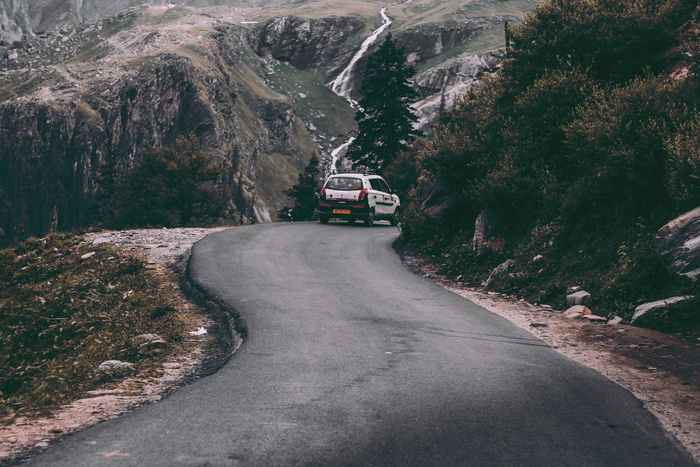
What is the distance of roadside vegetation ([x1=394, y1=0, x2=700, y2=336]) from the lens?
402 inches

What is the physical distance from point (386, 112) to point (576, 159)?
29.8 m

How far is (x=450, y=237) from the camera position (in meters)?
16.7

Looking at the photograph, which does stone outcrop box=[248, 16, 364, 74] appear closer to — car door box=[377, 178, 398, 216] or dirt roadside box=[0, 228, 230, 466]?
car door box=[377, 178, 398, 216]

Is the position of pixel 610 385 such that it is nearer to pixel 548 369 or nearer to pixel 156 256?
pixel 548 369

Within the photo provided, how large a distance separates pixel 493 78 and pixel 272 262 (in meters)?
9.70

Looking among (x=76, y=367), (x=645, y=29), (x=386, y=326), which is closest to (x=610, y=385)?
(x=386, y=326)

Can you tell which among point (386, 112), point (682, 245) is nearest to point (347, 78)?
point (386, 112)

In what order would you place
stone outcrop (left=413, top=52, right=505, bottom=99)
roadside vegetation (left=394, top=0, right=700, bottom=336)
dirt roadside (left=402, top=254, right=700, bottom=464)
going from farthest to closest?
stone outcrop (left=413, top=52, right=505, bottom=99) → roadside vegetation (left=394, top=0, right=700, bottom=336) → dirt roadside (left=402, top=254, right=700, bottom=464)

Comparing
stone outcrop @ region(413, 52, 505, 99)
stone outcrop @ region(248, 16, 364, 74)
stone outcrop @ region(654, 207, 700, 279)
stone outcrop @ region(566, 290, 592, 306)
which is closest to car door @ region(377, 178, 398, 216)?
stone outcrop @ region(566, 290, 592, 306)

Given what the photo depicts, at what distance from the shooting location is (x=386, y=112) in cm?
4225

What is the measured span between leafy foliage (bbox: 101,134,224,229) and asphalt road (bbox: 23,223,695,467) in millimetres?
32944

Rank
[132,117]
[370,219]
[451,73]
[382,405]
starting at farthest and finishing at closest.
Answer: [451,73]
[132,117]
[370,219]
[382,405]

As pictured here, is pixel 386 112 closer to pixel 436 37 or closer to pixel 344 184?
pixel 344 184

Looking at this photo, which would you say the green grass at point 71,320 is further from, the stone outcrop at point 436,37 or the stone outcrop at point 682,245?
the stone outcrop at point 436,37
